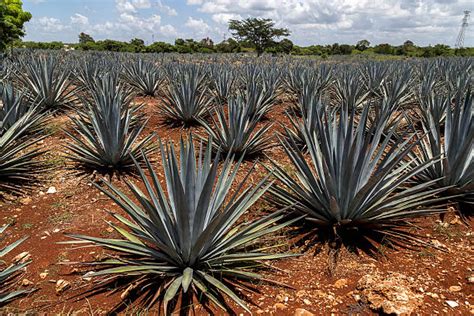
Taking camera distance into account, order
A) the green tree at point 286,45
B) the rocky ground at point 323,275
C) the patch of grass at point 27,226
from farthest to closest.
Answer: the green tree at point 286,45 → the patch of grass at point 27,226 → the rocky ground at point 323,275

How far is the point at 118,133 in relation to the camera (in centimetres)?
423

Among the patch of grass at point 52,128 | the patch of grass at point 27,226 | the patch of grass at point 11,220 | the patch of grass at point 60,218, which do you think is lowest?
the patch of grass at point 27,226

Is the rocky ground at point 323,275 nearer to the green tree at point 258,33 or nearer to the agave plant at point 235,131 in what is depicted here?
the agave plant at point 235,131

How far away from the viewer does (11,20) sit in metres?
15.3

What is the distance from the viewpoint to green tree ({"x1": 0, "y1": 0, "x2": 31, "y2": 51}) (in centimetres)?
1350

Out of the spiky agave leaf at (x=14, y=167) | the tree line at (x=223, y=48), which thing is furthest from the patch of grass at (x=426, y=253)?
the tree line at (x=223, y=48)

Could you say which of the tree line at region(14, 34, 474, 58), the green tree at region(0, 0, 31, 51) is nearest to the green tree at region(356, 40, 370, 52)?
the tree line at region(14, 34, 474, 58)

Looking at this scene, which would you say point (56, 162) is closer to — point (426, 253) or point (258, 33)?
point (426, 253)

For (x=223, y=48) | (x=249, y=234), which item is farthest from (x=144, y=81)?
(x=223, y=48)

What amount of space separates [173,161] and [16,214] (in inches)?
87.5

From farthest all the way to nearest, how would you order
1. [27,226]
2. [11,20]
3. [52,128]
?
[11,20] < [52,128] < [27,226]

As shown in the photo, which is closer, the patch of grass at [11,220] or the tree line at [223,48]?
the patch of grass at [11,220]

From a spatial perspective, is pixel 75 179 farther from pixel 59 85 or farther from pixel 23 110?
pixel 59 85

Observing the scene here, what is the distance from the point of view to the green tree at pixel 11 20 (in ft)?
44.3
